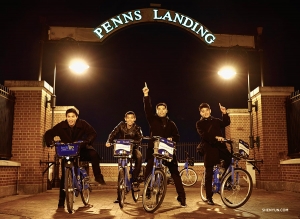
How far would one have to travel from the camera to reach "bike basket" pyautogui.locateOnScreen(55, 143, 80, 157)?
5.60 m

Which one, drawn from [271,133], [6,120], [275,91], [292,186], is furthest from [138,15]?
[292,186]

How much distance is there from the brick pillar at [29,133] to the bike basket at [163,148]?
5.14 m

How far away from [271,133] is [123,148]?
5.73 metres

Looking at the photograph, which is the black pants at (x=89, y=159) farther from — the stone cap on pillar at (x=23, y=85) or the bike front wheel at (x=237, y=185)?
the stone cap on pillar at (x=23, y=85)

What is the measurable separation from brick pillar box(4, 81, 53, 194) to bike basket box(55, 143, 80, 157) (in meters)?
4.22

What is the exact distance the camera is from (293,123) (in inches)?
381

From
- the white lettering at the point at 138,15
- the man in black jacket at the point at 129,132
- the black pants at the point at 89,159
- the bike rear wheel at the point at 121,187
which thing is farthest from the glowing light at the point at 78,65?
the bike rear wheel at the point at 121,187

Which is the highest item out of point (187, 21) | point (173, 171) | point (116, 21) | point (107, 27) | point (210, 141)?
point (187, 21)

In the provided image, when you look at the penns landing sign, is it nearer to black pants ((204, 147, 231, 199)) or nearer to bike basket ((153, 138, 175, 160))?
black pants ((204, 147, 231, 199))

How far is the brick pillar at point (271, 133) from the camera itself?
9969 mm

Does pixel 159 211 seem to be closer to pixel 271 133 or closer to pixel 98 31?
pixel 271 133

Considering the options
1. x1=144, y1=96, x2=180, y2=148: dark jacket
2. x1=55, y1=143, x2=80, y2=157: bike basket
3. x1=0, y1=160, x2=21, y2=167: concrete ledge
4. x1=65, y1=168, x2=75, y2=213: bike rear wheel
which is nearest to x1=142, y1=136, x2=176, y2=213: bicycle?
x1=144, y1=96, x2=180, y2=148: dark jacket

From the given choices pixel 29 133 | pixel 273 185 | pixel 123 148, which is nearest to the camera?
pixel 123 148

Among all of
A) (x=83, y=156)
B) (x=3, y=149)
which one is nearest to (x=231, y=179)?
(x=83, y=156)
